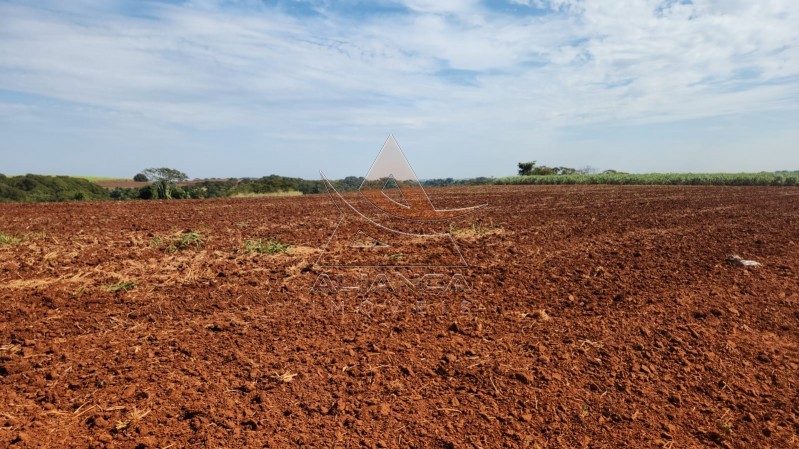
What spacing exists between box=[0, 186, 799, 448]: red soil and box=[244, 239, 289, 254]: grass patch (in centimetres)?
43

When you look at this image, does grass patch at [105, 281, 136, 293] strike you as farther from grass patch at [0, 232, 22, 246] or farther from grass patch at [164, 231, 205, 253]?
grass patch at [0, 232, 22, 246]

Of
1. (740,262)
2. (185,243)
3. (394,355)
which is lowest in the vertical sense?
(394,355)

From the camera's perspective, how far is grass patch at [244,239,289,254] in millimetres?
7703

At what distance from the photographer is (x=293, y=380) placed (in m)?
3.37

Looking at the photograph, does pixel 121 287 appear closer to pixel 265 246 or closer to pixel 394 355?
pixel 265 246

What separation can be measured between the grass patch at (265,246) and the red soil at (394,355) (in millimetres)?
425

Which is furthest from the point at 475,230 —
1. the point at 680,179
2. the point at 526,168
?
the point at 526,168

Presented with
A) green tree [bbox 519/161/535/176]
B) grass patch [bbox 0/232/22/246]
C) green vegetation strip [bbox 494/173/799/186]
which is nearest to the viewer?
grass patch [bbox 0/232/22/246]

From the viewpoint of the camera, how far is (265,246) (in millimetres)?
7984

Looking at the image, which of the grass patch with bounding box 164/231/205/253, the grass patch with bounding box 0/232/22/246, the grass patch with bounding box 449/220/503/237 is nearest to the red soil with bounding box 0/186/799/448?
the grass patch with bounding box 164/231/205/253

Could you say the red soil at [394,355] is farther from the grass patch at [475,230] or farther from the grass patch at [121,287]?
the grass patch at [475,230]

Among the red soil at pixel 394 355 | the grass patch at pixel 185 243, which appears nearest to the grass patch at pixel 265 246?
the red soil at pixel 394 355

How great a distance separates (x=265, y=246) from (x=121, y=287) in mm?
2774

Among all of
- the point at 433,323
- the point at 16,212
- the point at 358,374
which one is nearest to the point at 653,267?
the point at 433,323
